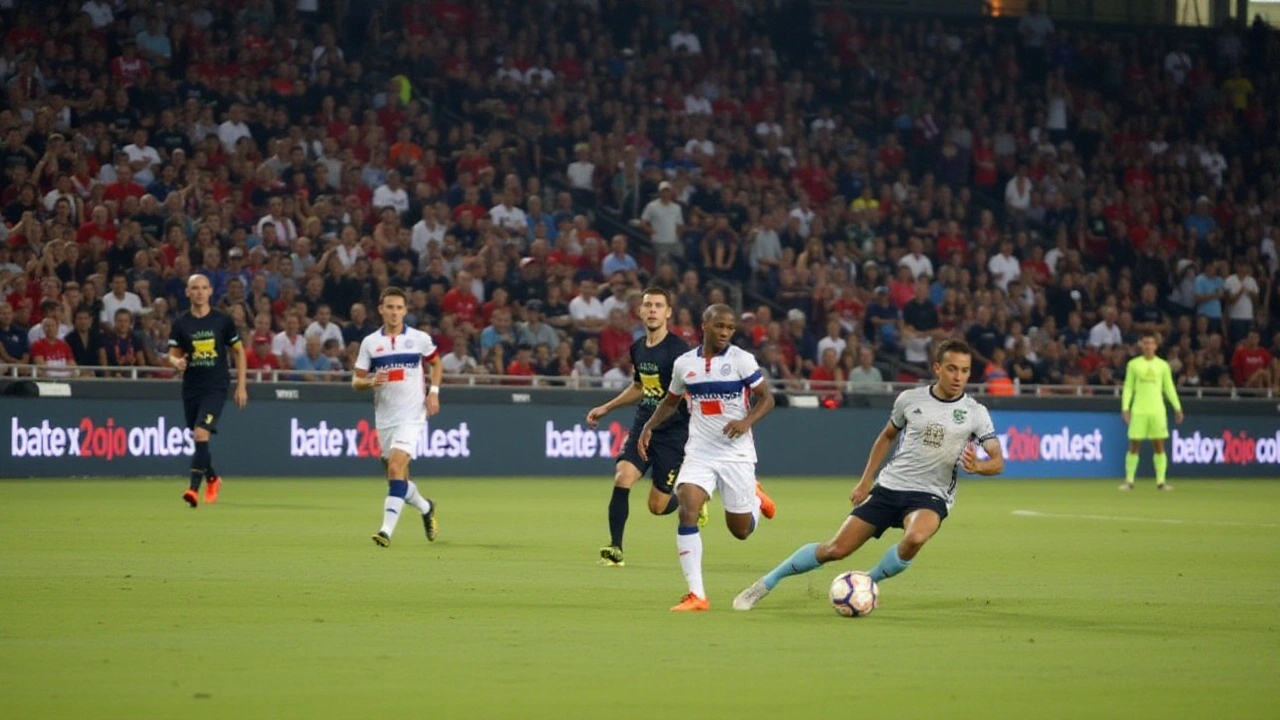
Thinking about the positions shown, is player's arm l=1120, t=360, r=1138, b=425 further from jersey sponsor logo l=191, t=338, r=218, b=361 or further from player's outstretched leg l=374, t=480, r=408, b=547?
player's outstretched leg l=374, t=480, r=408, b=547

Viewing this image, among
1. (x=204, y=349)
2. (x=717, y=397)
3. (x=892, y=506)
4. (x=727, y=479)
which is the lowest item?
(x=892, y=506)

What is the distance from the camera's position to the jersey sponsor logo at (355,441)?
28.1 meters

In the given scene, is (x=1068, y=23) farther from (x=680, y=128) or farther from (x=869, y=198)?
(x=680, y=128)

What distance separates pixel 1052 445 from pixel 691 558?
22.7 metres

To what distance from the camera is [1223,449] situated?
115 feet

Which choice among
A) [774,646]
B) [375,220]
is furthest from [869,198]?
[774,646]

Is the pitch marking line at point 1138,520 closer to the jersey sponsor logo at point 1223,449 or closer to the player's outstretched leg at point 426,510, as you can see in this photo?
the player's outstretched leg at point 426,510

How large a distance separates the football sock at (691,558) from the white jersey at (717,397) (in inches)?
29.9

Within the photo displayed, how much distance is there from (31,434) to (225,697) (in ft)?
61.3

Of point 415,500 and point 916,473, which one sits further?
point 415,500

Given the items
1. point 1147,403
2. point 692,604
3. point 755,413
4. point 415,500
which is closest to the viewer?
point 692,604

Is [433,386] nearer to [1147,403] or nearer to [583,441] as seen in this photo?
[583,441]

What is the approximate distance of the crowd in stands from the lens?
27.7 m

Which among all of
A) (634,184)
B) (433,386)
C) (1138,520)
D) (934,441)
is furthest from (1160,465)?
(934,441)
